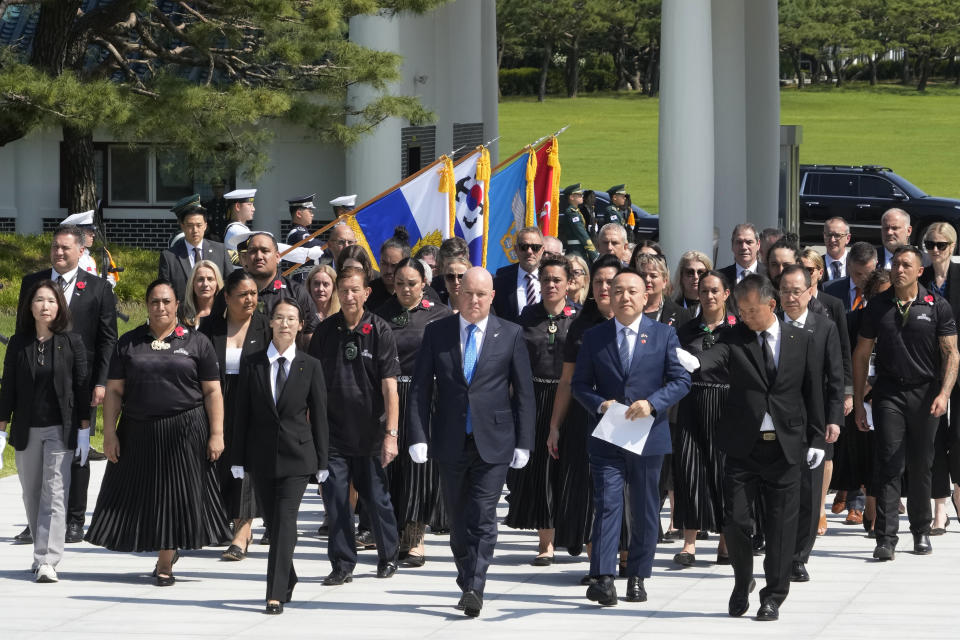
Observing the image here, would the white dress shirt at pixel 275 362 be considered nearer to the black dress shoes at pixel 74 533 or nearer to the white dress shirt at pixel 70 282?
the white dress shirt at pixel 70 282

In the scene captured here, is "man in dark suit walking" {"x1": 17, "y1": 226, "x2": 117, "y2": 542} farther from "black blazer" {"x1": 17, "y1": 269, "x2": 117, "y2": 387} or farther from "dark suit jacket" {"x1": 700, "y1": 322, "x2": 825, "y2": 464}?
"dark suit jacket" {"x1": 700, "y1": 322, "x2": 825, "y2": 464}

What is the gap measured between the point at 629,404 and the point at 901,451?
2.44 meters

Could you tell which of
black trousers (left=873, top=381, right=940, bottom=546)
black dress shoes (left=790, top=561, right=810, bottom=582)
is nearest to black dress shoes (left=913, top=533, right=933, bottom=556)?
black trousers (left=873, top=381, right=940, bottom=546)

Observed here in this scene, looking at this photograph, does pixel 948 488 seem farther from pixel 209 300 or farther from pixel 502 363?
pixel 209 300

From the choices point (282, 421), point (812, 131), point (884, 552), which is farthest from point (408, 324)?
point (812, 131)

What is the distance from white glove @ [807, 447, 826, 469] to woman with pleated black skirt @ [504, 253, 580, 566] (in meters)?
1.90

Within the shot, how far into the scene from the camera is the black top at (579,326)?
9.43 m

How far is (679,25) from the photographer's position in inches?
782

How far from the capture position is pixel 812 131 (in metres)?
69.3

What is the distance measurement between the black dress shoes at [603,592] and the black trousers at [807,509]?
3.35ft

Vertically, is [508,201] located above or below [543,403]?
above

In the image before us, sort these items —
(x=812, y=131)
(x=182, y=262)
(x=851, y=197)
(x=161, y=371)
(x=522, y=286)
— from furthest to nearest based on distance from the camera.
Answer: (x=812, y=131), (x=851, y=197), (x=182, y=262), (x=522, y=286), (x=161, y=371)

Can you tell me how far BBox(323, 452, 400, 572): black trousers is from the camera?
30.5 ft

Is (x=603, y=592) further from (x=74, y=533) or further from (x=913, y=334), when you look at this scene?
(x=74, y=533)
